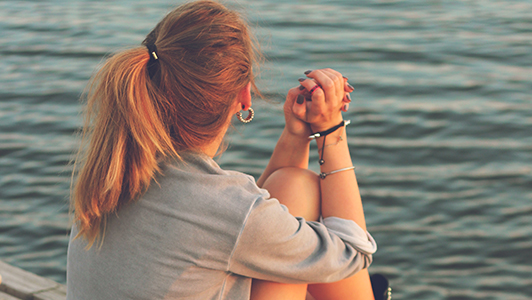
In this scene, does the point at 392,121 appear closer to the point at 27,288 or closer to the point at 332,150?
the point at 332,150

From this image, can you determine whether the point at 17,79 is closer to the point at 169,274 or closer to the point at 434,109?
the point at 434,109

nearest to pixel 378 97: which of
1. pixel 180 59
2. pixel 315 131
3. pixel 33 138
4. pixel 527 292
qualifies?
pixel 527 292

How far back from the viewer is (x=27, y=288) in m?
2.58

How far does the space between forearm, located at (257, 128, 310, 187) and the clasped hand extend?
0.10 m

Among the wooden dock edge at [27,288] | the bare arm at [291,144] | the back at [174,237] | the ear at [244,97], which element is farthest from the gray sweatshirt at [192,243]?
the wooden dock edge at [27,288]

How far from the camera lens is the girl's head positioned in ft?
4.66

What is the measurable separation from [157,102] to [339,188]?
0.72 meters

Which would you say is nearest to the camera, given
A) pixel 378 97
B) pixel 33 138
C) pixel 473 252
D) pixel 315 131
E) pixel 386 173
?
pixel 315 131

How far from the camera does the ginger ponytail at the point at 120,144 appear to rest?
141 centimetres

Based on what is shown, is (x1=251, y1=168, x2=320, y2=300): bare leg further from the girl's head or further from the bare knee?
the girl's head

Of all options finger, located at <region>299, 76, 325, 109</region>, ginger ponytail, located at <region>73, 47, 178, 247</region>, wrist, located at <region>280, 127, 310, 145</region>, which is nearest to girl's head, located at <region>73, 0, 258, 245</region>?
ginger ponytail, located at <region>73, 47, 178, 247</region>

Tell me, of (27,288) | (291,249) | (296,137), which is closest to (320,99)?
(296,137)

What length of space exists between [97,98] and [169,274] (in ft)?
1.59

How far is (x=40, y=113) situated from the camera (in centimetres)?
570
